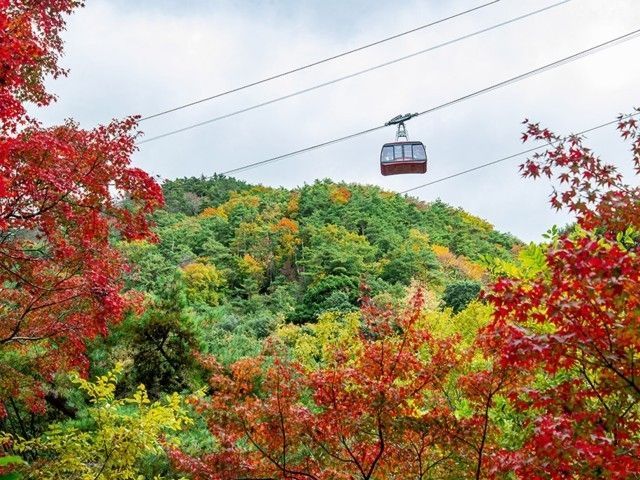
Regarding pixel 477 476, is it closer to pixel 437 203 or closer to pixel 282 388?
pixel 282 388

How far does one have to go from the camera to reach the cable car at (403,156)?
10.9 meters

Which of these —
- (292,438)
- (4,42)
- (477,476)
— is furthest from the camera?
(292,438)

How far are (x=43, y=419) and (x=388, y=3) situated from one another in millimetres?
9132

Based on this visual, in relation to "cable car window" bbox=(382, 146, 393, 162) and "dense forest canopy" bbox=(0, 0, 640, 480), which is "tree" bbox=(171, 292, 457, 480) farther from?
"cable car window" bbox=(382, 146, 393, 162)

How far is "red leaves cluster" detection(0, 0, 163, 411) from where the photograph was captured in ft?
16.3

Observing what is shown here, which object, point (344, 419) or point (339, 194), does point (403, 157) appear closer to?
point (344, 419)

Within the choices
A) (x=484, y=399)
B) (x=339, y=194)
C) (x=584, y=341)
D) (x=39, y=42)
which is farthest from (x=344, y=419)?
(x=339, y=194)

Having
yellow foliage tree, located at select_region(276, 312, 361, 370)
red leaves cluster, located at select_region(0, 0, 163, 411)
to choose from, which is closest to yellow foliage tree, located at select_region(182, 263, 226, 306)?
yellow foliage tree, located at select_region(276, 312, 361, 370)

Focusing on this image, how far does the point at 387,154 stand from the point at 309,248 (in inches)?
866

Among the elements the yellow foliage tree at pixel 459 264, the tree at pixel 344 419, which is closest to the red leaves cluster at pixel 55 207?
the tree at pixel 344 419

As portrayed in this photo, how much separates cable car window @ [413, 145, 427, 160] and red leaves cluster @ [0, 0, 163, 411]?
6054 mm

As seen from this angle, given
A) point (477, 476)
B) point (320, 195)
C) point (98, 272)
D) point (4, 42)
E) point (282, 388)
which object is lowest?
point (477, 476)

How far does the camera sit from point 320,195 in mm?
41219

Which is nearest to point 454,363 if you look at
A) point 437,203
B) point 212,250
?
point 212,250
